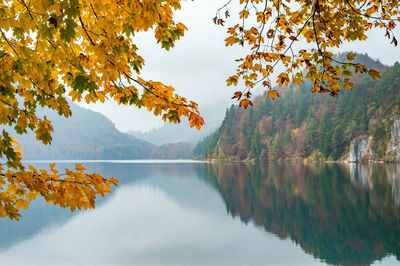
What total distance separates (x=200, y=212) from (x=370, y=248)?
16328mm

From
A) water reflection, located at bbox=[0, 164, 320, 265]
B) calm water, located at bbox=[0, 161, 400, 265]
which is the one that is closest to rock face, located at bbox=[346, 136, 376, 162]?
calm water, located at bbox=[0, 161, 400, 265]

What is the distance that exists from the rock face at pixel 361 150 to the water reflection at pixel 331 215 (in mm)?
44063

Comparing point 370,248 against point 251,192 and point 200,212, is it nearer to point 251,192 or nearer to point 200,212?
point 200,212

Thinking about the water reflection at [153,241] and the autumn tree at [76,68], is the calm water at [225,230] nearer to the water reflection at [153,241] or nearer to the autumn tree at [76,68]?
the water reflection at [153,241]

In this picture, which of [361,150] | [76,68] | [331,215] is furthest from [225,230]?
[361,150]

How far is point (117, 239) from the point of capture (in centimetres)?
2064

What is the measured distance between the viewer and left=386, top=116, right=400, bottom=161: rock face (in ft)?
222

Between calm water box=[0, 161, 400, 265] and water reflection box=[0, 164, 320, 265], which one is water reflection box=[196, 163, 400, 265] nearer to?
calm water box=[0, 161, 400, 265]

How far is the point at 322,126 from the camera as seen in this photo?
9794 cm

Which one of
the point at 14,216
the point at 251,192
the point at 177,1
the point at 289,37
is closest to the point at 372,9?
the point at 289,37

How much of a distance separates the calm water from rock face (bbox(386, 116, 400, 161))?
37.0 metres

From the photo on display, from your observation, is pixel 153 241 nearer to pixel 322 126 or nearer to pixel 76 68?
pixel 76 68

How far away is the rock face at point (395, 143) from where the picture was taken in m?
67.7

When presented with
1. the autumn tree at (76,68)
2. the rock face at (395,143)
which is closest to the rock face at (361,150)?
the rock face at (395,143)
